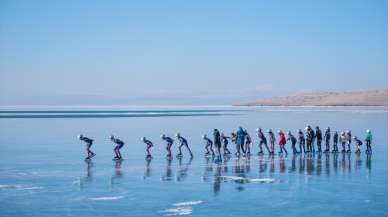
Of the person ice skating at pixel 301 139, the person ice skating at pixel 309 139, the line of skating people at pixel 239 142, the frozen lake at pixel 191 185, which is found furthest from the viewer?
the person ice skating at pixel 309 139

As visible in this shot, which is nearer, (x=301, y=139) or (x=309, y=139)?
(x=301, y=139)

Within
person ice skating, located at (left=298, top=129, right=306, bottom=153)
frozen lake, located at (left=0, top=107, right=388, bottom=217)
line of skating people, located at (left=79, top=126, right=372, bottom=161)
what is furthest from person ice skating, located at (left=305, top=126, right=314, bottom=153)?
frozen lake, located at (left=0, top=107, right=388, bottom=217)

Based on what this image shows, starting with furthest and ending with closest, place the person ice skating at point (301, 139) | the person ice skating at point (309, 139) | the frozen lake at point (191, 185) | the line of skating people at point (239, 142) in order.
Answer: the person ice skating at point (309, 139)
the person ice skating at point (301, 139)
the line of skating people at point (239, 142)
the frozen lake at point (191, 185)

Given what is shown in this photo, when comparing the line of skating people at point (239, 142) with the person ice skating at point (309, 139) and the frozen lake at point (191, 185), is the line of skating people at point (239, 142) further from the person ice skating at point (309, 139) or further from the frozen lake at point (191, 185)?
the frozen lake at point (191, 185)

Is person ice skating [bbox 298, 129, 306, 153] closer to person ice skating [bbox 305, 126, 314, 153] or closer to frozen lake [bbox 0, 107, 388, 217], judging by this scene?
person ice skating [bbox 305, 126, 314, 153]

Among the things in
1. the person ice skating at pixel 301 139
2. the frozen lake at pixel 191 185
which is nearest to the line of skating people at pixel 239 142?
the person ice skating at pixel 301 139

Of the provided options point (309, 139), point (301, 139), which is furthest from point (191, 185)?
point (309, 139)

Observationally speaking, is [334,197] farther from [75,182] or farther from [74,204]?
[75,182]

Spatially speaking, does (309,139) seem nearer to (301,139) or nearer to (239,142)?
(301,139)

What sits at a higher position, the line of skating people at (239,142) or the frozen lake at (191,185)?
the line of skating people at (239,142)

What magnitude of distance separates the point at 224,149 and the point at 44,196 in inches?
509

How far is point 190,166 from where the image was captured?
21.2 meters

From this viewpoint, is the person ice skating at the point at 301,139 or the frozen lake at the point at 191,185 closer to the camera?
the frozen lake at the point at 191,185

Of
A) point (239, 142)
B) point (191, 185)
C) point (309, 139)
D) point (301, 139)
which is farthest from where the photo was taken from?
point (309, 139)
